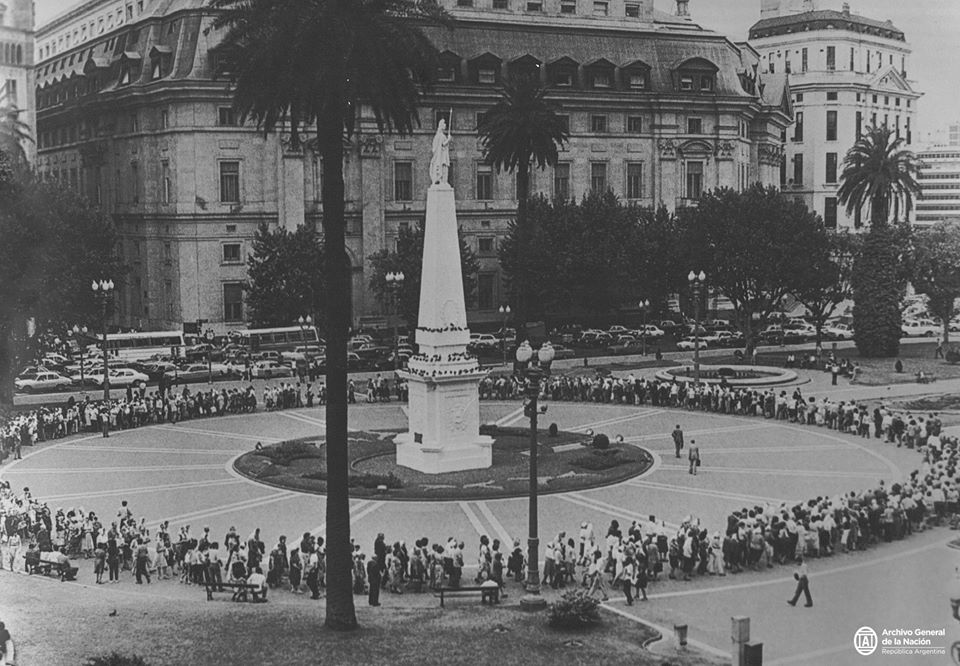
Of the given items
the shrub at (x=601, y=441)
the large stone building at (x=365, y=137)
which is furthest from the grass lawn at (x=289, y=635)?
the large stone building at (x=365, y=137)

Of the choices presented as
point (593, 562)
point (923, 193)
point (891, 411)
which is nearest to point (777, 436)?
point (891, 411)

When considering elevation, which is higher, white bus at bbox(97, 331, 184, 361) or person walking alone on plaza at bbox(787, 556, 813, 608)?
white bus at bbox(97, 331, 184, 361)

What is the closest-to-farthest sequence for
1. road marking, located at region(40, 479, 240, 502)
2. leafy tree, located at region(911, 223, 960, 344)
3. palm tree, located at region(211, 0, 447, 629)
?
palm tree, located at region(211, 0, 447, 629), road marking, located at region(40, 479, 240, 502), leafy tree, located at region(911, 223, 960, 344)

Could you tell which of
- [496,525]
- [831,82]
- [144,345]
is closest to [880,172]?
[831,82]

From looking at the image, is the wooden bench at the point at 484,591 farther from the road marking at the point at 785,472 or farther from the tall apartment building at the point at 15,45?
the tall apartment building at the point at 15,45

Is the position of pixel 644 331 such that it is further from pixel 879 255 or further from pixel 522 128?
pixel 522 128

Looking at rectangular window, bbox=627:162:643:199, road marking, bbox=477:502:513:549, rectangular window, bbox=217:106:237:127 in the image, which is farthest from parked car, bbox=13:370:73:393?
rectangular window, bbox=627:162:643:199

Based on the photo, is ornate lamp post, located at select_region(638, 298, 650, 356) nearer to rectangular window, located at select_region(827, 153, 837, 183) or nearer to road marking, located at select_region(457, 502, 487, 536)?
rectangular window, located at select_region(827, 153, 837, 183)
